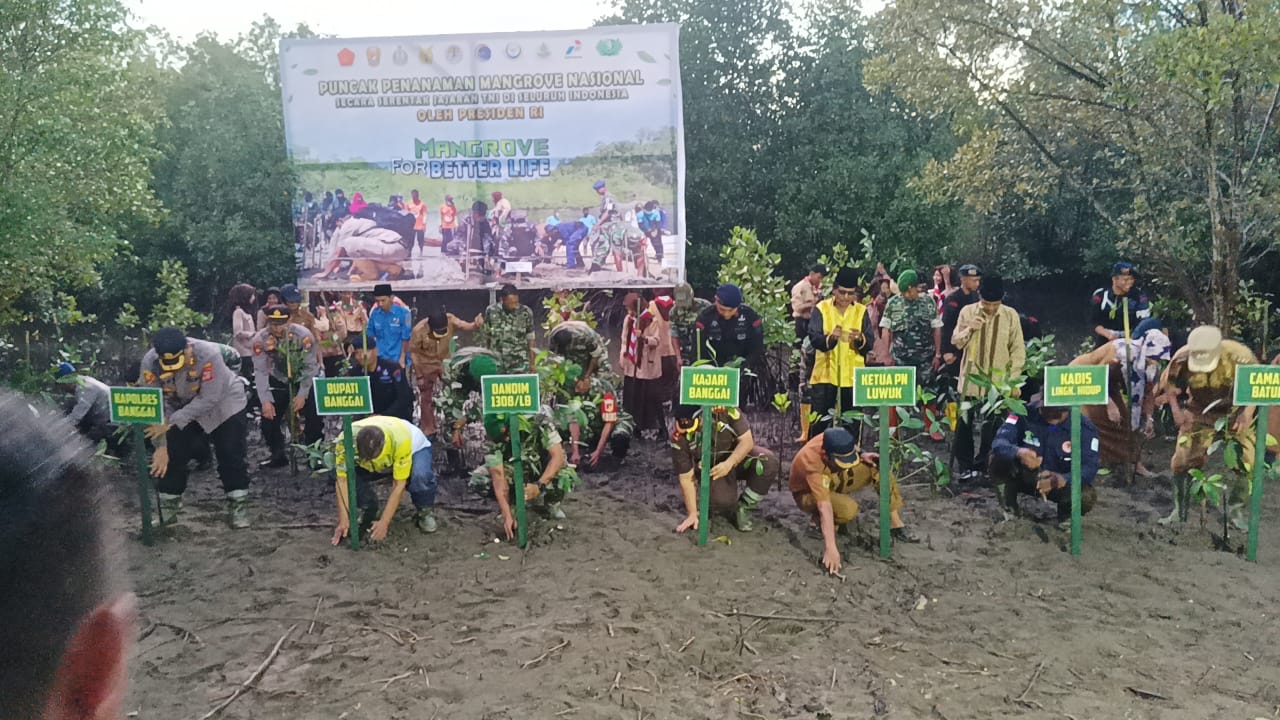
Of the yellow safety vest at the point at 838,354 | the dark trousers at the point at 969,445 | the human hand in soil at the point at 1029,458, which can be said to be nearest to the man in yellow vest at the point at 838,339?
the yellow safety vest at the point at 838,354

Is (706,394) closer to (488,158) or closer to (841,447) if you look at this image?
(841,447)

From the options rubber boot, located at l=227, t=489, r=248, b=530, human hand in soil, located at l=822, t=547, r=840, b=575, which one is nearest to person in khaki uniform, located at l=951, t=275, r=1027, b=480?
human hand in soil, located at l=822, t=547, r=840, b=575

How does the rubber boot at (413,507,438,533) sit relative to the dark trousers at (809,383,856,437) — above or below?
below

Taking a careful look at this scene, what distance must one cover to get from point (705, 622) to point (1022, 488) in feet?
8.64

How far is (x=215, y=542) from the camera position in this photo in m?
5.82

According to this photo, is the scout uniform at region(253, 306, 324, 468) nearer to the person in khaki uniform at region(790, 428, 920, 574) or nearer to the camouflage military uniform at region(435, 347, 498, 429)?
the camouflage military uniform at region(435, 347, 498, 429)

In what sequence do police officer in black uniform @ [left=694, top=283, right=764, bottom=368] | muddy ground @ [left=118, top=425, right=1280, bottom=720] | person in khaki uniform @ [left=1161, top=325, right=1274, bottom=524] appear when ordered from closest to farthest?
muddy ground @ [left=118, top=425, right=1280, bottom=720] < person in khaki uniform @ [left=1161, top=325, right=1274, bottom=524] < police officer in black uniform @ [left=694, top=283, right=764, bottom=368]

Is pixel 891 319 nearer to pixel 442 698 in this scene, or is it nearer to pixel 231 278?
pixel 442 698

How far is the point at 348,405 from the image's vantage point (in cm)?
541

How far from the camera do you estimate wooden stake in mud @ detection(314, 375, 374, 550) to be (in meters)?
5.39

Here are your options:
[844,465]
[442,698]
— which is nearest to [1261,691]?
[844,465]

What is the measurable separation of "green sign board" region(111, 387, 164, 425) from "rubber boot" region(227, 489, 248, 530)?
2.58 ft

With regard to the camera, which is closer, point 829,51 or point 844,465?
point 844,465

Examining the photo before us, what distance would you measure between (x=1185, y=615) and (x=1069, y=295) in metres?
15.8
